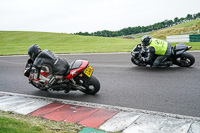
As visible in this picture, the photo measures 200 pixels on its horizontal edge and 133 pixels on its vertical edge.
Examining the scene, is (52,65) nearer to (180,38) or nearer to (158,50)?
(158,50)

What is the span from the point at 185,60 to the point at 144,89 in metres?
3.39

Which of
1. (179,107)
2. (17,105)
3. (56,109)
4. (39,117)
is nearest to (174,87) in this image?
(179,107)

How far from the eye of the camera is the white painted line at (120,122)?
3.94 metres

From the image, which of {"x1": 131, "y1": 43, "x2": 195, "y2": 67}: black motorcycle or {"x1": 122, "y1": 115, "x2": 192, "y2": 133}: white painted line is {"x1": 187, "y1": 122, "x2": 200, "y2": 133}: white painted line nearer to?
{"x1": 122, "y1": 115, "x2": 192, "y2": 133}: white painted line

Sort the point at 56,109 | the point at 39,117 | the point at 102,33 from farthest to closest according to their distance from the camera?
the point at 102,33 < the point at 56,109 < the point at 39,117

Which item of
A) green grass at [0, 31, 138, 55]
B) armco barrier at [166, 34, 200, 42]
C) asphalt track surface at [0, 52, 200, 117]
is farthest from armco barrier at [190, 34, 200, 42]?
asphalt track surface at [0, 52, 200, 117]

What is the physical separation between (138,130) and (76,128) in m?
1.10

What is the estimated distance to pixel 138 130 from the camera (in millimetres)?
3777

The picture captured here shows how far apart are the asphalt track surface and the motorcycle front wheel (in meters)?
0.14

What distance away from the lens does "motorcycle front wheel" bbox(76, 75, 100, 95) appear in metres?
5.90

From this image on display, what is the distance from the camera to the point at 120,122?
4.17 meters

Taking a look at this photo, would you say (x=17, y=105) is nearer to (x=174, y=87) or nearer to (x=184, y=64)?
(x=174, y=87)

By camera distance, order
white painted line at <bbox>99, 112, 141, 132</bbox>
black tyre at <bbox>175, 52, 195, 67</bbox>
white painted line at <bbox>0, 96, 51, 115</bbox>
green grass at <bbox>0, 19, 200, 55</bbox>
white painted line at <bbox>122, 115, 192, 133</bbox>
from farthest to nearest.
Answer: green grass at <bbox>0, 19, 200, 55</bbox> < black tyre at <bbox>175, 52, 195, 67</bbox> < white painted line at <bbox>0, 96, 51, 115</bbox> < white painted line at <bbox>99, 112, 141, 132</bbox> < white painted line at <bbox>122, 115, 192, 133</bbox>

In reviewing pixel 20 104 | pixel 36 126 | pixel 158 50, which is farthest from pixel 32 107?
pixel 158 50
